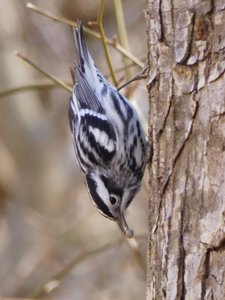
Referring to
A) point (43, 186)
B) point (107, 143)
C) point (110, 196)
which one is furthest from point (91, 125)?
point (43, 186)

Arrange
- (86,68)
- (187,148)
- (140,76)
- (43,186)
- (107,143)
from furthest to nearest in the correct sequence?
(43,186) < (86,68) < (107,143) < (140,76) < (187,148)

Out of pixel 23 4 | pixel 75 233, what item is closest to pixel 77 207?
pixel 75 233

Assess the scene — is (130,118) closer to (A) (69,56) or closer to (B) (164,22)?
(B) (164,22)

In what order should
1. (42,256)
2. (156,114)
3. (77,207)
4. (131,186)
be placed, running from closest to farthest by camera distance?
(156,114), (131,186), (42,256), (77,207)

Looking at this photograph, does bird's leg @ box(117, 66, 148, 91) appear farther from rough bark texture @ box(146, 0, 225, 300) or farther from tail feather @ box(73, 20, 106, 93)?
rough bark texture @ box(146, 0, 225, 300)

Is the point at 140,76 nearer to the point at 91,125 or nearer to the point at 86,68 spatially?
the point at 91,125

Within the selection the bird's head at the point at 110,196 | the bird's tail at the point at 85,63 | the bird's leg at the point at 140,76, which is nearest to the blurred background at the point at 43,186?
the bird's tail at the point at 85,63
